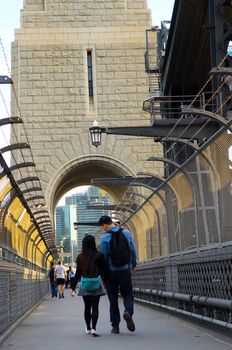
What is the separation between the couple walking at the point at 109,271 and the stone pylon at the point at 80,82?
3275cm

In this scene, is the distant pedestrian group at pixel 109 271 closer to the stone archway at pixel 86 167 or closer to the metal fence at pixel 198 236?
the metal fence at pixel 198 236

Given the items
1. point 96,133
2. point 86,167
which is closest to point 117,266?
point 96,133

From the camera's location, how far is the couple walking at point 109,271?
962 cm

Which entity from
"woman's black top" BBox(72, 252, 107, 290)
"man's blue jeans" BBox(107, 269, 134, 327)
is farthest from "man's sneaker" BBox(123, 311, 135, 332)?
"woman's black top" BBox(72, 252, 107, 290)

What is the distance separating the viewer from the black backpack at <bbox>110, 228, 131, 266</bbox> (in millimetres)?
9602

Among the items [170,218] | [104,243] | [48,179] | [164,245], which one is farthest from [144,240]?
[48,179]

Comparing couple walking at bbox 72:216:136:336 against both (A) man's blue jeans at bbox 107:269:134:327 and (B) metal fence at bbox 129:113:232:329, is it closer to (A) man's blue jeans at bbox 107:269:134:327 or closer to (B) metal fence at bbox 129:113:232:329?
(A) man's blue jeans at bbox 107:269:134:327

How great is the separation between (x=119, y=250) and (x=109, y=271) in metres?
0.34

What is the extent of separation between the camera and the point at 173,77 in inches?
1128

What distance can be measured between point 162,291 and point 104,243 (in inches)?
182

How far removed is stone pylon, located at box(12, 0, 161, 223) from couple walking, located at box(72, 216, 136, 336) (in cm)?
3275

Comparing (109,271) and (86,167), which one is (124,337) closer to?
(109,271)

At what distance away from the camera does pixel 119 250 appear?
9633 millimetres

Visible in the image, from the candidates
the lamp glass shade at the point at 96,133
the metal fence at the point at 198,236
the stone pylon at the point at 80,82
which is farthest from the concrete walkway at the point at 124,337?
the stone pylon at the point at 80,82
